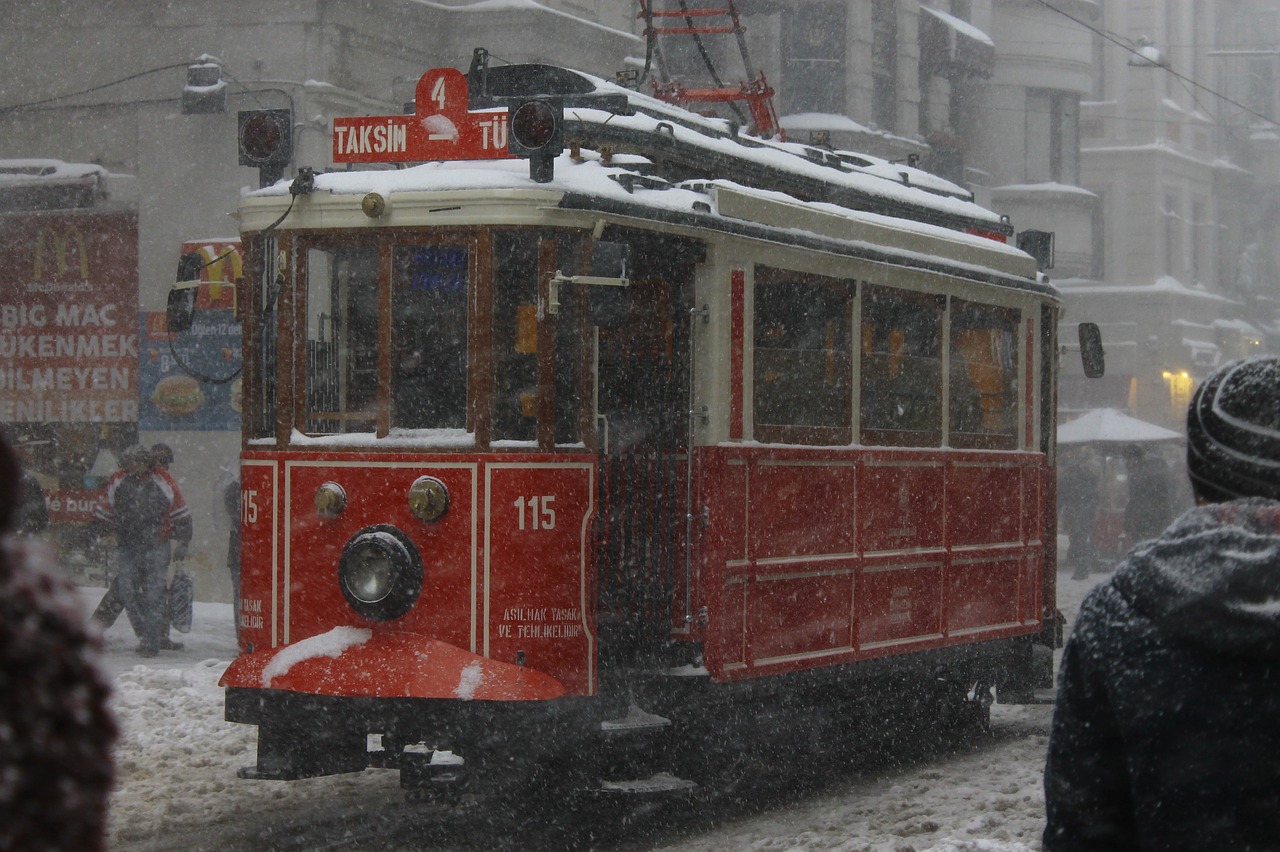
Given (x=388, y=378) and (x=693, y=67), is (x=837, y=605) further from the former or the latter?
(x=693, y=67)

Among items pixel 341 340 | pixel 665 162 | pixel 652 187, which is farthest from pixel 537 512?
pixel 665 162

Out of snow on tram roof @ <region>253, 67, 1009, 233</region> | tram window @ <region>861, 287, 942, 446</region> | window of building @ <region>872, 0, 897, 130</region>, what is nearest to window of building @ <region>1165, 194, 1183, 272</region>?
window of building @ <region>872, 0, 897, 130</region>

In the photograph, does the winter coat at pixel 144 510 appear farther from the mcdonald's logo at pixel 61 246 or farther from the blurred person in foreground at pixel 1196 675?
the blurred person in foreground at pixel 1196 675

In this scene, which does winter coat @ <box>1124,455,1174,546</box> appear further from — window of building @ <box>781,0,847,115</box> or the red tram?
the red tram

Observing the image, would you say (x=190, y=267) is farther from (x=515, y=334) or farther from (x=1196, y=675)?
(x=1196, y=675)

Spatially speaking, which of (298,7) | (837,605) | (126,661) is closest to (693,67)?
(298,7)

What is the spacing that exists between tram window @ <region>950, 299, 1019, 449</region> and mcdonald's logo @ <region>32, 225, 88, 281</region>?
31.2ft

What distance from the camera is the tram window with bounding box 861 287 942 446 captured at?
9281 mm

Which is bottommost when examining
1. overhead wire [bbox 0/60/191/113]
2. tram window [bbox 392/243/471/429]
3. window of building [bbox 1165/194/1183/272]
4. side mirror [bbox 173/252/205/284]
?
tram window [bbox 392/243/471/429]

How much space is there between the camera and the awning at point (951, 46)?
103 ft

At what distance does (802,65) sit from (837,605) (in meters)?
20.8

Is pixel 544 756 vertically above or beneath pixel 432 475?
→ beneath

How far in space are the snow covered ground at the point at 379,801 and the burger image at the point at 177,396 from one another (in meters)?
5.76

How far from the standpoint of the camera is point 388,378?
7.68 meters
